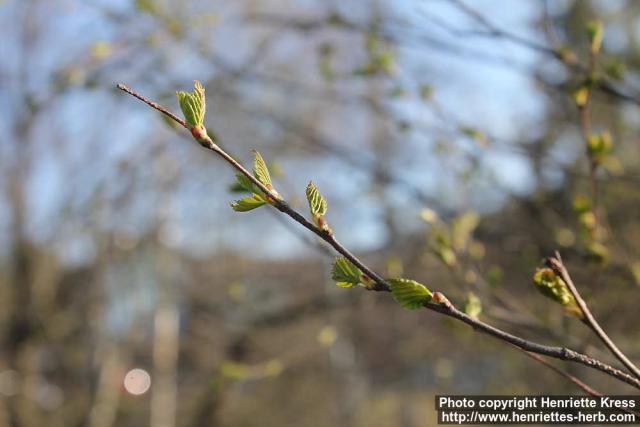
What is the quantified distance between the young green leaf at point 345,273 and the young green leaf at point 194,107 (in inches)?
8.7

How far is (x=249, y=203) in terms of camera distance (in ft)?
2.51

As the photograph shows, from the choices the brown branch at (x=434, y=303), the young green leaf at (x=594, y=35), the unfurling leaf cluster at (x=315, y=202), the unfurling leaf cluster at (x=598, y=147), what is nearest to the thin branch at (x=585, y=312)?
the brown branch at (x=434, y=303)

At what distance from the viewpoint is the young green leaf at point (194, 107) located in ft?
2.38

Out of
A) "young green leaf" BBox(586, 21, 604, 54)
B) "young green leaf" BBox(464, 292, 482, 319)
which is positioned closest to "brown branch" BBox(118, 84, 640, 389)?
"young green leaf" BBox(464, 292, 482, 319)

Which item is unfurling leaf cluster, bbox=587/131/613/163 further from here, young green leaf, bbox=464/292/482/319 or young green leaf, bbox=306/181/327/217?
young green leaf, bbox=306/181/327/217

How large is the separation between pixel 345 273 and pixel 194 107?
25 cm

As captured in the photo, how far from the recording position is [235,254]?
11.9 m

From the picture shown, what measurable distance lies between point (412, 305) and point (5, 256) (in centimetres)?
762

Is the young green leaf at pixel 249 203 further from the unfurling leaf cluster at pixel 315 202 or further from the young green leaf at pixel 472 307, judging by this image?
the young green leaf at pixel 472 307

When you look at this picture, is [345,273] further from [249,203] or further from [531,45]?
[531,45]

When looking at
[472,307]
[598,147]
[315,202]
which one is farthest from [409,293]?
[598,147]

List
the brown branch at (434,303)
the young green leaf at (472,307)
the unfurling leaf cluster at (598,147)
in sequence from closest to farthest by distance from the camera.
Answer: the brown branch at (434,303) → the young green leaf at (472,307) → the unfurling leaf cluster at (598,147)

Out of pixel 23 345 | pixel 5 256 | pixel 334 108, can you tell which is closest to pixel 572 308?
pixel 23 345

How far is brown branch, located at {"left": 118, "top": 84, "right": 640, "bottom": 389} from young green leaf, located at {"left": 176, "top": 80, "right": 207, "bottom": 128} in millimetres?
33
